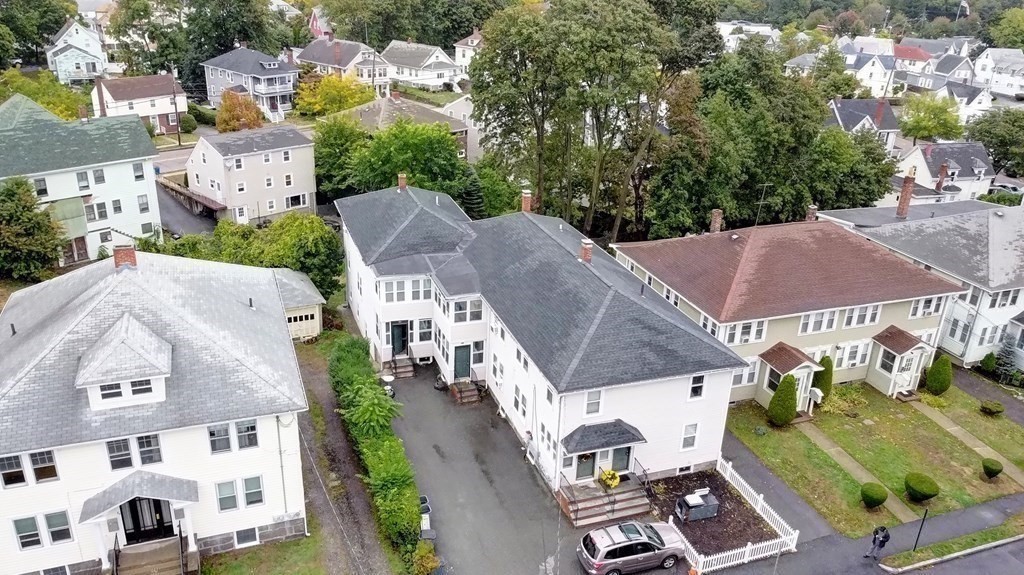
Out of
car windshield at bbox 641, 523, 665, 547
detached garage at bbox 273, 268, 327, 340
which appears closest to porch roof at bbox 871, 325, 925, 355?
car windshield at bbox 641, 523, 665, 547

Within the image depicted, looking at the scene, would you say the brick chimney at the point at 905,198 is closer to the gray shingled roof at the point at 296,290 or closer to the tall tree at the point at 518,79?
the tall tree at the point at 518,79

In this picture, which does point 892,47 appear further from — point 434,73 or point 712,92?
point 712,92

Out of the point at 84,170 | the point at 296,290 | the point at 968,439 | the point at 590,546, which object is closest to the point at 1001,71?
the point at 968,439

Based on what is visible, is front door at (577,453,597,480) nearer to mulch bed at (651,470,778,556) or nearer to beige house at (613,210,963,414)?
mulch bed at (651,470,778,556)

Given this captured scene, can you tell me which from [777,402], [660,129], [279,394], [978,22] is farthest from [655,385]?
[978,22]

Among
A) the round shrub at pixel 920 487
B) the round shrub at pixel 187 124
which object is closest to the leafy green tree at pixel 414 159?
the round shrub at pixel 920 487

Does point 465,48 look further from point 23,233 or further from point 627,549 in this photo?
point 627,549
